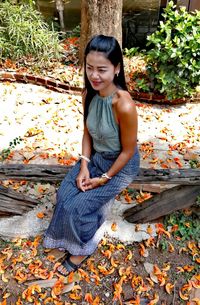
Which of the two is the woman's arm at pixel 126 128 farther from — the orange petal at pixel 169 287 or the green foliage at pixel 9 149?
the green foliage at pixel 9 149

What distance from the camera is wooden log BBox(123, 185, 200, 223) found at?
2.79 m

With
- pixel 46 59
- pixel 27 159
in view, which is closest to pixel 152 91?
pixel 46 59

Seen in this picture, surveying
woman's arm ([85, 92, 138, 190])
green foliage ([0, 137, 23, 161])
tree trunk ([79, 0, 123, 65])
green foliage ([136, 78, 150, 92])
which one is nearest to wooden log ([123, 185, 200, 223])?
woman's arm ([85, 92, 138, 190])

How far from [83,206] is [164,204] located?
0.80 meters

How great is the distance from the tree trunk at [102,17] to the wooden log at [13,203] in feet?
11.7

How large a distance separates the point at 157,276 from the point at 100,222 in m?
0.65

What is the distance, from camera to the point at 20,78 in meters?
5.92

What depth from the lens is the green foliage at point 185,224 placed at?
302 centimetres

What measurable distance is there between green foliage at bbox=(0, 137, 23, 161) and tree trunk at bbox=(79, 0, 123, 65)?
8.01 ft

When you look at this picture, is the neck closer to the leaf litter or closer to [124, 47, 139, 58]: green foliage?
the leaf litter

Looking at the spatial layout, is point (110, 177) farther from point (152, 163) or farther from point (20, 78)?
point (20, 78)

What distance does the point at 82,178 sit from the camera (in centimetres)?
263

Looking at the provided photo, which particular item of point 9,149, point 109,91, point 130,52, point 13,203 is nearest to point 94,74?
point 109,91

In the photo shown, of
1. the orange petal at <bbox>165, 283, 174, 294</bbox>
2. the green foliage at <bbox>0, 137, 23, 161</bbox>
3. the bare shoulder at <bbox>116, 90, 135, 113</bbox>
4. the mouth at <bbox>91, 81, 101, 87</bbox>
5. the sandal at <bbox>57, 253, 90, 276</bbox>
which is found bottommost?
the orange petal at <bbox>165, 283, 174, 294</bbox>
